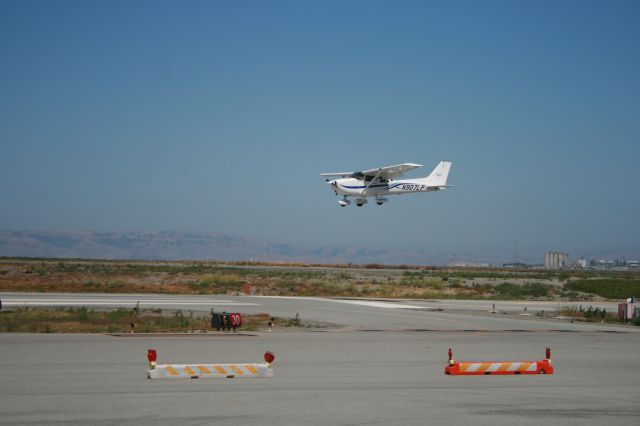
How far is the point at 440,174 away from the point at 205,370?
57.7 m

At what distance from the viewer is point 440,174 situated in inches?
2729

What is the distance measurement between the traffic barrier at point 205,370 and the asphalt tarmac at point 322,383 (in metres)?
0.18

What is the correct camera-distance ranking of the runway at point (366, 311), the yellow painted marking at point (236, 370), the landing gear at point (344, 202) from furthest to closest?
the landing gear at point (344, 202) → the runway at point (366, 311) → the yellow painted marking at point (236, 370)

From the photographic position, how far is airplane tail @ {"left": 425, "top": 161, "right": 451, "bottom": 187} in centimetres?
6778

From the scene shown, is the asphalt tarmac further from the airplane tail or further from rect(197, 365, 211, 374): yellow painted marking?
the airplane tail

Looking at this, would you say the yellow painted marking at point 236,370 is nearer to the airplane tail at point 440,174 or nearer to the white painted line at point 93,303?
the white painted line at point 93,303

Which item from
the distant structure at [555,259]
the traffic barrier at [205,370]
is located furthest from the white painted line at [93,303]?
the distant structure at [555,259]

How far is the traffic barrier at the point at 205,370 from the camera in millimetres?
13508

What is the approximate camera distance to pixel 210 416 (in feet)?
35.0

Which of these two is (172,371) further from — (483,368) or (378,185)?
(378,185)

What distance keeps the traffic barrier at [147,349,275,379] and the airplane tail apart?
179 ft

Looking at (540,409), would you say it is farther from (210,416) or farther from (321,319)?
(321,319)

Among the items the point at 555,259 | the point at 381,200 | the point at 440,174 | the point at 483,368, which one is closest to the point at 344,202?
the point at 381,200

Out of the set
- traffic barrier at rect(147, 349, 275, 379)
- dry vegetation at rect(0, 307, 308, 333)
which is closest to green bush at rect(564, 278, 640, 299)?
dry vegetation at rect(0, 307, 308, 333)
